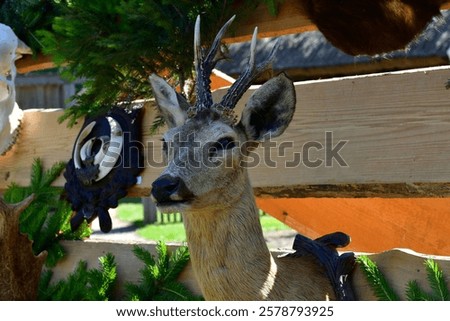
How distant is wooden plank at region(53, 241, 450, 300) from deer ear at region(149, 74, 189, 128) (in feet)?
1.79

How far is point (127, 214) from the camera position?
10578 millimetres

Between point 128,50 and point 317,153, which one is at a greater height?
point 128,50

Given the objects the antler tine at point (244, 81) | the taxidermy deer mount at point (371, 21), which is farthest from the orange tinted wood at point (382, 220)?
the antler tine at point (244, 81)

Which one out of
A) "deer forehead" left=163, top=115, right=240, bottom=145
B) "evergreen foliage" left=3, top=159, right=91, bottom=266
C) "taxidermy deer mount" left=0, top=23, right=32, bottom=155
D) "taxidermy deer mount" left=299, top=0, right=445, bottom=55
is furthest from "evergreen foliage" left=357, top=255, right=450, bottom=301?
"taxidermy deer mount" left=0, top=23, right=32, bottom=155

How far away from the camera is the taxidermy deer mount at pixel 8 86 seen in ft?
8.80

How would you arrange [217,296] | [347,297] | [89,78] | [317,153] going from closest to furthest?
[217,296] < [347,297] < [317,153] < [89,78]

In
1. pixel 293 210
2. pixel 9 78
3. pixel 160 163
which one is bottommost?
pixel 293 210

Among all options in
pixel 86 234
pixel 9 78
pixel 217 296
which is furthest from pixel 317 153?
pixel 9 78

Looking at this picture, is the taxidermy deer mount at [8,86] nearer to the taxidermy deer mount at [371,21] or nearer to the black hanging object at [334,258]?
the taxidermy deer mount at [371,21]

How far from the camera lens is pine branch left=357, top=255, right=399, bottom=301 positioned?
6.32 ft

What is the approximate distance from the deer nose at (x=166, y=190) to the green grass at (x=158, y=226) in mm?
6110

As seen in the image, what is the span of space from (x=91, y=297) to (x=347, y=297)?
83cm

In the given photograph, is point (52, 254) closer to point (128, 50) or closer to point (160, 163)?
point (160, 163)

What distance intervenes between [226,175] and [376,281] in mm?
493
